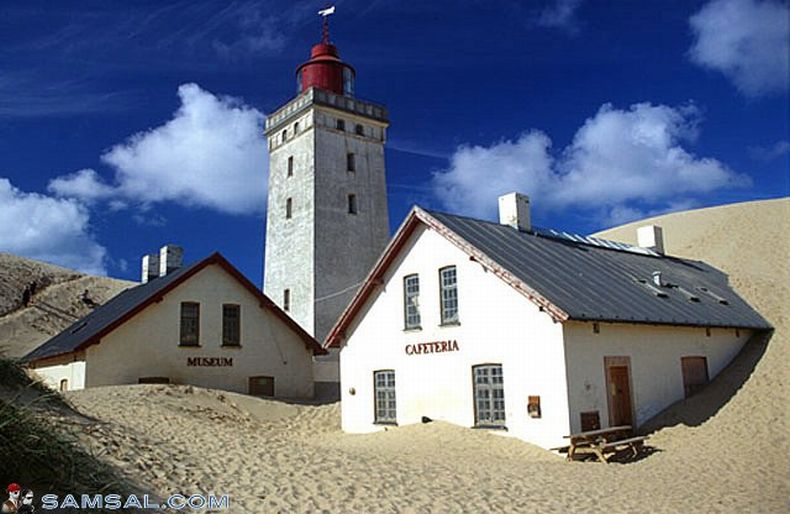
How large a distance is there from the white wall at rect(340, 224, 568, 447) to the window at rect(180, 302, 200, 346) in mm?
5710

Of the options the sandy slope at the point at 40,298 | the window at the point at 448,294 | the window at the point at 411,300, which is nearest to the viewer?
the window at the point at 448,294

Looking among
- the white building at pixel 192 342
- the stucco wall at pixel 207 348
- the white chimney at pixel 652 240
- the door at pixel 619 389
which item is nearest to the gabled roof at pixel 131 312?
the white building at pixel 192 342

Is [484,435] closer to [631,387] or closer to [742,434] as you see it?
[631,387]

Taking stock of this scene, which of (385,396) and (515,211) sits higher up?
(515,211)

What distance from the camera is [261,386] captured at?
25812mm

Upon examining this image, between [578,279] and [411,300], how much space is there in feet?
15.3

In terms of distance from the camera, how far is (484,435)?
1714cm

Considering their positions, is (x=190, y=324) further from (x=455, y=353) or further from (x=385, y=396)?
(x=455, y=353)

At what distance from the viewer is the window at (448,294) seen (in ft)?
62.3

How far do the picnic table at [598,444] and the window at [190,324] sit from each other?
1402 cm

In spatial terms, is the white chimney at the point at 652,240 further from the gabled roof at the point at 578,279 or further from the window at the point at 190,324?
the window at the point at 190,324

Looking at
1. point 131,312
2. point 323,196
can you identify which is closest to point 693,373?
point 131,312

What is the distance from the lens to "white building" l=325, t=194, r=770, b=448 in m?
16.5

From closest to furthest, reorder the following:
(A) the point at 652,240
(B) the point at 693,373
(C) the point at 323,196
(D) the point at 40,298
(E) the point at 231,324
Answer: (B) the point at 693,373 < (E) the point at 231,324 < (A) the point at 652,240 < (C) the point at 323,196 < (D) the point at 40,298
